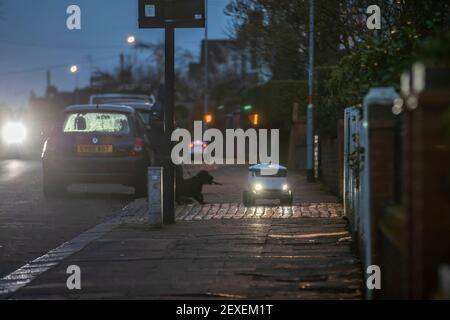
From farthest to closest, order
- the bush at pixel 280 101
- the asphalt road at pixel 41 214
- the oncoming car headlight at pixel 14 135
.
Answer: the oncoming car headlight at pixel 14 135 → the bush at pixel 280 101 → the asphalt road at pixel 41 214

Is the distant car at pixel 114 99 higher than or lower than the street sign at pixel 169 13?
lower

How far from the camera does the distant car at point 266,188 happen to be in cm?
1664

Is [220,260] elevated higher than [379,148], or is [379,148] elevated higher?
[379,148]

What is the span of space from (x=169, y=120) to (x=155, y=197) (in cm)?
130

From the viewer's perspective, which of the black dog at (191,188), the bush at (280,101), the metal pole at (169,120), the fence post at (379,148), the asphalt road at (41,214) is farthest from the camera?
the bush at (280,101)

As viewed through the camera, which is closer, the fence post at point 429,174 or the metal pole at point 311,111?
the fence post at point 429,174

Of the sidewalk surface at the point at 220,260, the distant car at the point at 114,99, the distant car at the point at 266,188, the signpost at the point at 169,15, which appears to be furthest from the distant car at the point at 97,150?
the distant car at the point at 114,99

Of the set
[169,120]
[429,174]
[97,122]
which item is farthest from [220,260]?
[97,122]

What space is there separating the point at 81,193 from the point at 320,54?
1467 cm

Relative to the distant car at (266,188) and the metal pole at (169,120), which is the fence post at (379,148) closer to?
the metal pole at (169,120)

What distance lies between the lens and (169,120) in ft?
46.9

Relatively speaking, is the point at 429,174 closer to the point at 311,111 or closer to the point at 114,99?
the point at 311,111
